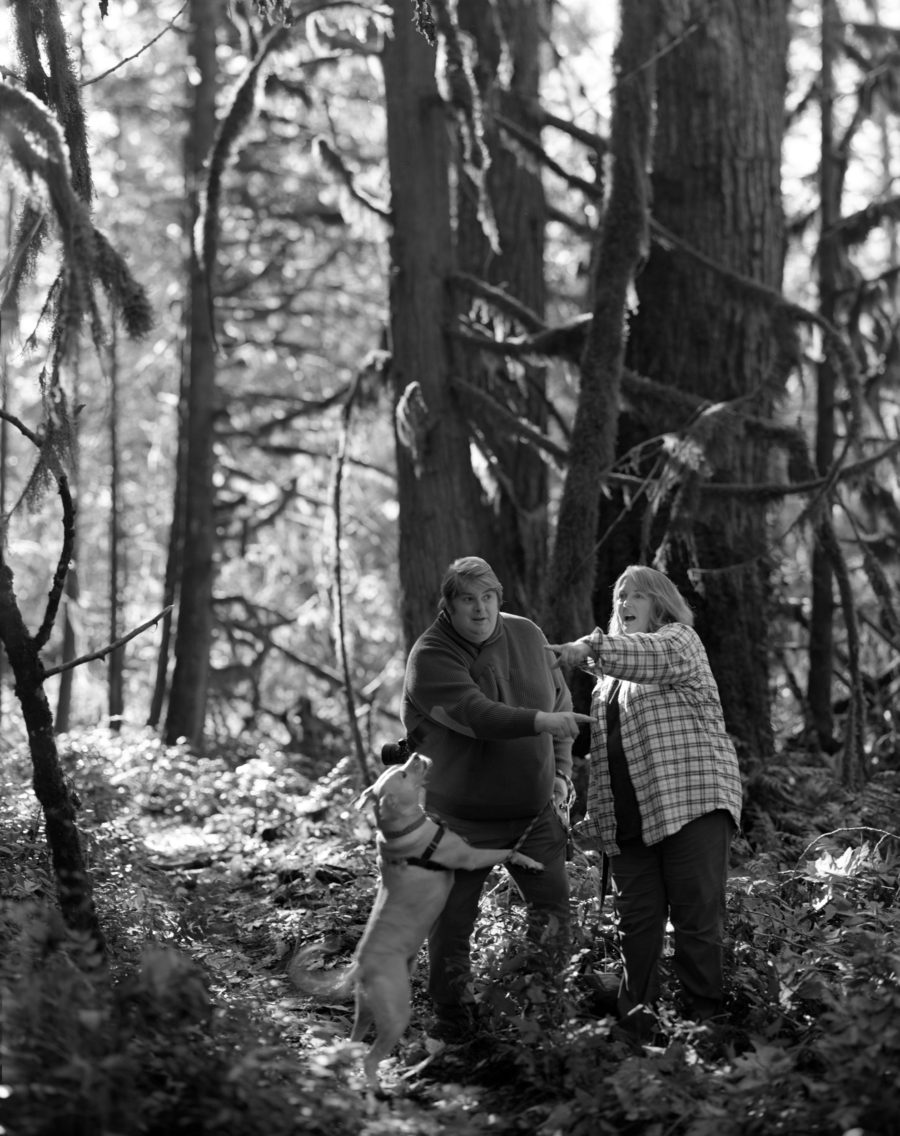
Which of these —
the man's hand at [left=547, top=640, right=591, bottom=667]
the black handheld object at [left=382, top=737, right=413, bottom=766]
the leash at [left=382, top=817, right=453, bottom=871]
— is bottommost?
the leash at [left=382, top=817, right=453, bottom=871]

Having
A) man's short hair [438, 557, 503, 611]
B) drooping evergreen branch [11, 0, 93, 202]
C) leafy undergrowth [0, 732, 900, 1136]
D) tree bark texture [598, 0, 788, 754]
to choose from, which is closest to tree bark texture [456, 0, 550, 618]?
tree bark texture [598, 0, 788, 754]

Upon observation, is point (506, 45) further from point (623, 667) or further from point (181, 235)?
point (181, 235)

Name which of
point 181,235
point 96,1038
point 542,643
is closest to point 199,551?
point 181,235

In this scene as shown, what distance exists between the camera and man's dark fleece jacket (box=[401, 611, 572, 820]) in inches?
212

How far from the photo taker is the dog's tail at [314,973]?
20.9 feet

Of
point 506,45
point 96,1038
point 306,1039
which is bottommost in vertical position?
point 306,1039

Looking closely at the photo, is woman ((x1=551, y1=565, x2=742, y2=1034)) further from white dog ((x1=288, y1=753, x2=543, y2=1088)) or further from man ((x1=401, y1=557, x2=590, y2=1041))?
white dog ((x1=288, y1=753, x2=543, y2=1088))

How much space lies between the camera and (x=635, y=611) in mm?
5539

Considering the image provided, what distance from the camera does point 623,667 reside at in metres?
5.19

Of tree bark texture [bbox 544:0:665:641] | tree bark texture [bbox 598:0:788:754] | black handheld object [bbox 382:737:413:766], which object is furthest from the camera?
tree bark texture [bbox 598:0:788:754]

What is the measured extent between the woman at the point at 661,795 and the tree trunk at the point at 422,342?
13.7 feet

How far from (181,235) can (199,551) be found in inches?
213

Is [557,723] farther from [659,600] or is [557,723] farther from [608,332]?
[608,332]

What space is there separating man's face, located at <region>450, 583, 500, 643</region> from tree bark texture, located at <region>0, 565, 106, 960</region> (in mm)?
1753
